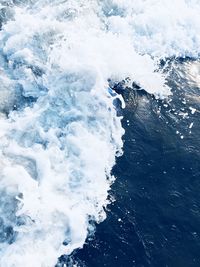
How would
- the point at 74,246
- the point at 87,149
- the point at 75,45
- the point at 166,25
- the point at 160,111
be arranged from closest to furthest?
the point at 74,246 → the point at 87,149 → the point at 160,111 → the point at 75,45 → the point at 166,25

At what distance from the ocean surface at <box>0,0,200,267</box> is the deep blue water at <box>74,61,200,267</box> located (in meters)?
0.02

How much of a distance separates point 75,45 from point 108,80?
51.7 inches

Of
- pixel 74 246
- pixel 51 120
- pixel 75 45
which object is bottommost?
pixel 74 246

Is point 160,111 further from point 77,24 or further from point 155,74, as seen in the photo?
point 77,24

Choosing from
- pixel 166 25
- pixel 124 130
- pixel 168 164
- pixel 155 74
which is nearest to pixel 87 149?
pixel 124 130

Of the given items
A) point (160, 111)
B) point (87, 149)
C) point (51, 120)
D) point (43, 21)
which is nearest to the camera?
point (87, 149)

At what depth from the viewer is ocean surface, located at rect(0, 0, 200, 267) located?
6.29 m

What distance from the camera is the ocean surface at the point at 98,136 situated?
20.6 ft

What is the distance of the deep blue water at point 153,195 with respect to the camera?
6.20m

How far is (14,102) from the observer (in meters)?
8.41

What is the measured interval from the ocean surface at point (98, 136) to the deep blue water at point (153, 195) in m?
0.02

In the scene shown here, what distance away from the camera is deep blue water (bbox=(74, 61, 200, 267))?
20.4 ft

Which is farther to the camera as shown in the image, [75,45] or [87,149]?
[75,45]

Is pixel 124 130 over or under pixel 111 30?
under
